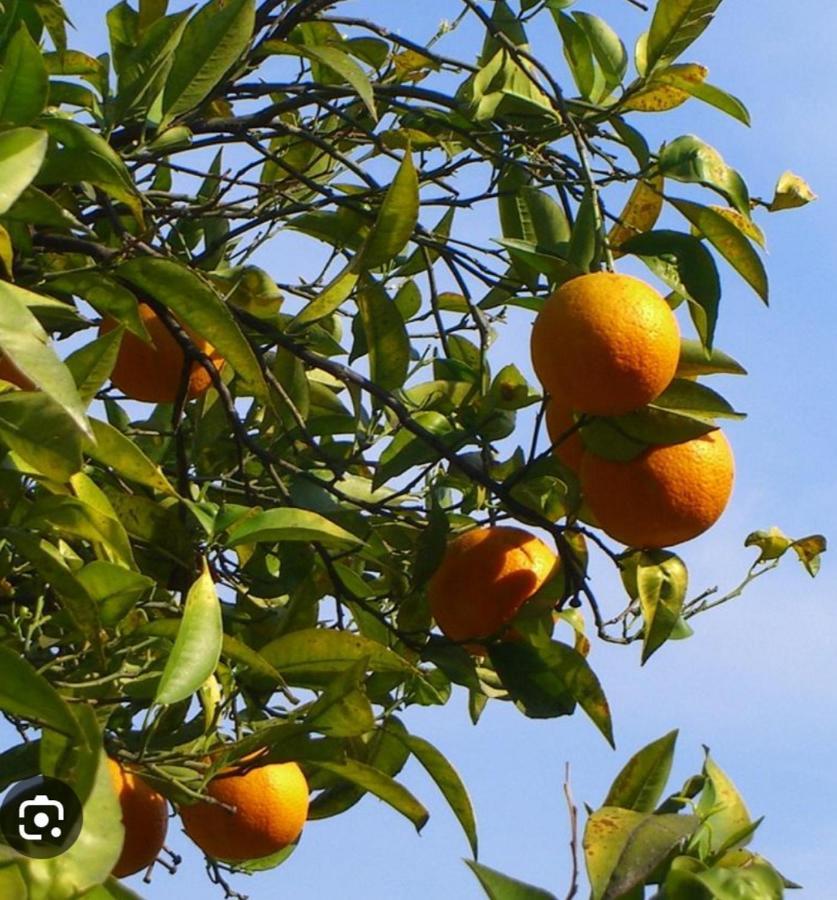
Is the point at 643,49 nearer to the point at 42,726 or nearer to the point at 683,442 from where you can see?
the point at 683,442

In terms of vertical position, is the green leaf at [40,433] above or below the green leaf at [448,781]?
above

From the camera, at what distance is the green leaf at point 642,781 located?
1415 millimetres

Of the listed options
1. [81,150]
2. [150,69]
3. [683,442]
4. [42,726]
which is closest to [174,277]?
[81,150]

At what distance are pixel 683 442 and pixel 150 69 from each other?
2.16 ft

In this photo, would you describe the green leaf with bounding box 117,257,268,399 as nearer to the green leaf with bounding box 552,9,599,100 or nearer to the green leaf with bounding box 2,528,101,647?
the green leaf with bounding box 2,528,101,647

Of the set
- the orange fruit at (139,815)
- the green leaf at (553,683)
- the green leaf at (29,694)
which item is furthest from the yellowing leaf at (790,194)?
the green leaf at (29,694)

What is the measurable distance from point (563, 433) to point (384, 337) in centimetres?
24

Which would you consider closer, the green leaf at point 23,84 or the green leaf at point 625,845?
the green leaf at point 625,845

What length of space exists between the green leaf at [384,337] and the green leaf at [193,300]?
1.00 feet

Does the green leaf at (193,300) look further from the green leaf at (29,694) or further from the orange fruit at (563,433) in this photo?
the green leaf at (29,694)

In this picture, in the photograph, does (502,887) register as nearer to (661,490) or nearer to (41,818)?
(41,818)

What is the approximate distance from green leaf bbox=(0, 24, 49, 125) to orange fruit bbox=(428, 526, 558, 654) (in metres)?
0.72

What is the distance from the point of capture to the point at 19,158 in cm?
119

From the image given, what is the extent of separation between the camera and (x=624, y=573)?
181 centimetres
